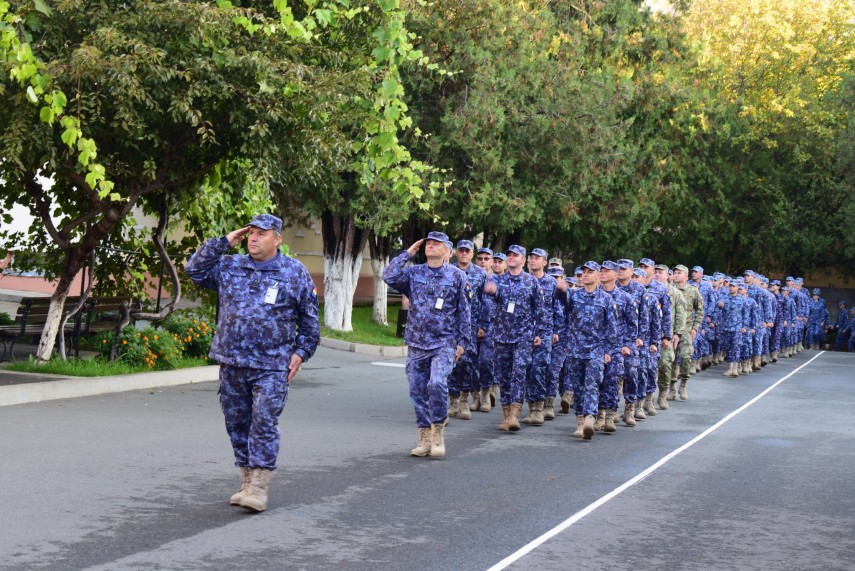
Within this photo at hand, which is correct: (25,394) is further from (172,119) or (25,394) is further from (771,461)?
(771,461)

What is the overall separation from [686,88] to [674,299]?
19706 millimetres

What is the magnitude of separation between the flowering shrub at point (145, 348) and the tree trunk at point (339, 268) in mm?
13011

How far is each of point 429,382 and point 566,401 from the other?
536 cm

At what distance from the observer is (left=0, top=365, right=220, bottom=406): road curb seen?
14.3m

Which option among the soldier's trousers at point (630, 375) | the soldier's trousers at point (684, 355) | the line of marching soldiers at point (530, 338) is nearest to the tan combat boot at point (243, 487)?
the line of marching soldiers at point (530, 338)

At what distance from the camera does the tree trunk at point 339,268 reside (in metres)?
31.2

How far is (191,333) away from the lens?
1933 cm

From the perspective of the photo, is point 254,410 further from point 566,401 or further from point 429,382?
point 566,401

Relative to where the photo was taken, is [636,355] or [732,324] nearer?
[636,355]

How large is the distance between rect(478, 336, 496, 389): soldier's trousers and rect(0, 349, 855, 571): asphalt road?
1.55 ft

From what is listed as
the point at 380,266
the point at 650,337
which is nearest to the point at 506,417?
the point at 650,337

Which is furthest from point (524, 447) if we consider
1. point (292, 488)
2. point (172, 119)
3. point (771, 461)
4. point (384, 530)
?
point (172, 119)

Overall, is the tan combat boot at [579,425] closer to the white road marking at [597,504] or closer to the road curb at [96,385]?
the white road marking at [597,504]

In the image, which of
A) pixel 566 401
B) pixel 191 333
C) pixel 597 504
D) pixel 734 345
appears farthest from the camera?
pixel 734 345
